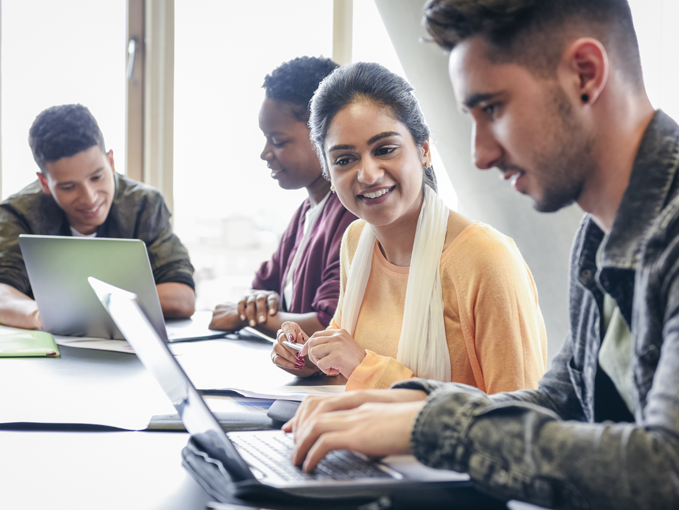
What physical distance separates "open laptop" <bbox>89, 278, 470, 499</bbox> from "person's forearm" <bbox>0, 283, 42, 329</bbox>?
1.20 metres

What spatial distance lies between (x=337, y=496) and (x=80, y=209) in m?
1.84

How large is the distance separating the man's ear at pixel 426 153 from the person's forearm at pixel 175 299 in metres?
1.06

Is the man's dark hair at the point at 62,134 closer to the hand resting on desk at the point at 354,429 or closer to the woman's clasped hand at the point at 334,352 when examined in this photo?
the woman's clasped hand at the point at 334,352

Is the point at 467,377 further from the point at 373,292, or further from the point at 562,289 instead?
the point at 562,289

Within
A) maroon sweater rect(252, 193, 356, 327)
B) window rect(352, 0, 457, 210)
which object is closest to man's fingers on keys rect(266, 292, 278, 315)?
maroon sweater rect(252, 193, 356, 327)

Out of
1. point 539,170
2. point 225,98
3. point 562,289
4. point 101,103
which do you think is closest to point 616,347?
point 539,170

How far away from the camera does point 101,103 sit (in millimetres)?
2932

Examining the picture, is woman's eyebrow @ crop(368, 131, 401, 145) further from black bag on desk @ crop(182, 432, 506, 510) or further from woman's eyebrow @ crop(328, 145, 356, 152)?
black bag on desk @ crop(182, 432, 506, 510)

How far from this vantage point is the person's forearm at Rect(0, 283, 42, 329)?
1734mm

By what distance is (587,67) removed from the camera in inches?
24.2

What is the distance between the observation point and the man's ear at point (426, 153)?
1363 millimetres

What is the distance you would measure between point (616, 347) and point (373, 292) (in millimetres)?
735

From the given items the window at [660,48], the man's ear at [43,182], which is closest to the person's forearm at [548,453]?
the window at [660,48]

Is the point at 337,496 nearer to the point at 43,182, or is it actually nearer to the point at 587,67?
the point at 587,67
